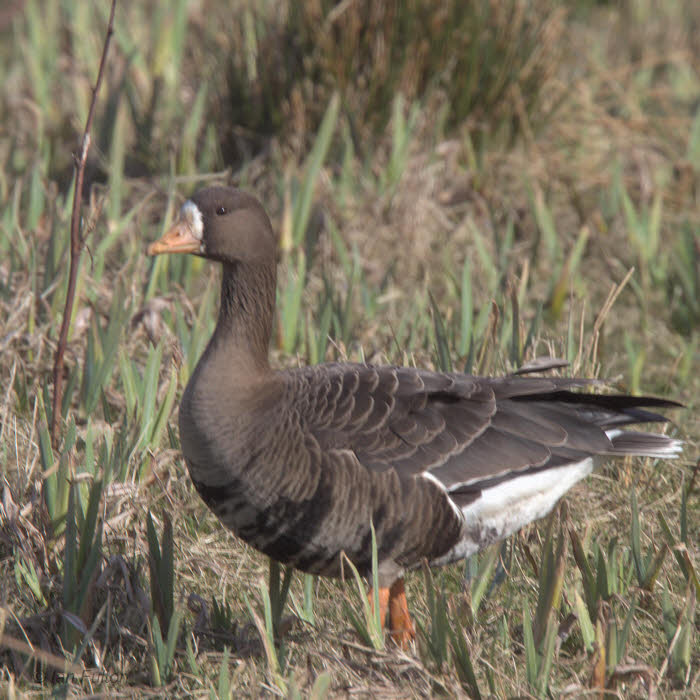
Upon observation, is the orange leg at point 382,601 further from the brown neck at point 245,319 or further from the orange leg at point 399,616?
the brown neck at point 245,319

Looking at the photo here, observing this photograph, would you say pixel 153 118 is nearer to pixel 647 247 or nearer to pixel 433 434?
pixel 647 247

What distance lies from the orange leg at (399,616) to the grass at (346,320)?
0.11 meters

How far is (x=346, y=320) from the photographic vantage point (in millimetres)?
4465

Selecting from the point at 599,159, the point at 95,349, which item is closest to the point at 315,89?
the point at 599,159

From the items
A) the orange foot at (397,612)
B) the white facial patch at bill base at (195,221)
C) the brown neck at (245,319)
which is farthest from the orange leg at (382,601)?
the white facial patch at bill base at (195,221)

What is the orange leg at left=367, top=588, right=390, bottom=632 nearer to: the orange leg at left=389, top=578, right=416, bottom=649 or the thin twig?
the orange leg at left=389, top=578, right=416, bottom=649

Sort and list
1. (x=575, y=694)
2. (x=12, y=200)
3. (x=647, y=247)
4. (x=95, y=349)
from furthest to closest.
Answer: (x=647, y=247) → (x=12, y=200) → (x=95, y=349) → (x=575, y=694)

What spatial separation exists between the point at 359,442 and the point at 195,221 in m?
0.84

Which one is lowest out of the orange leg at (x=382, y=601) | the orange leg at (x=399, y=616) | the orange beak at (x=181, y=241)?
the orange leg at (x=399, y=616)

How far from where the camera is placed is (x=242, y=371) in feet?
10.7

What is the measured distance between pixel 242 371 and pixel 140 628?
79cm

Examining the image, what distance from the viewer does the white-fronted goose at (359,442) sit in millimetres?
3125

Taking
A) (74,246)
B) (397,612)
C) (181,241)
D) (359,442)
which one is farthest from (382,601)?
(74,246)

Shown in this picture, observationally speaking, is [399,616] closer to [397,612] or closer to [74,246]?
[397,612]
